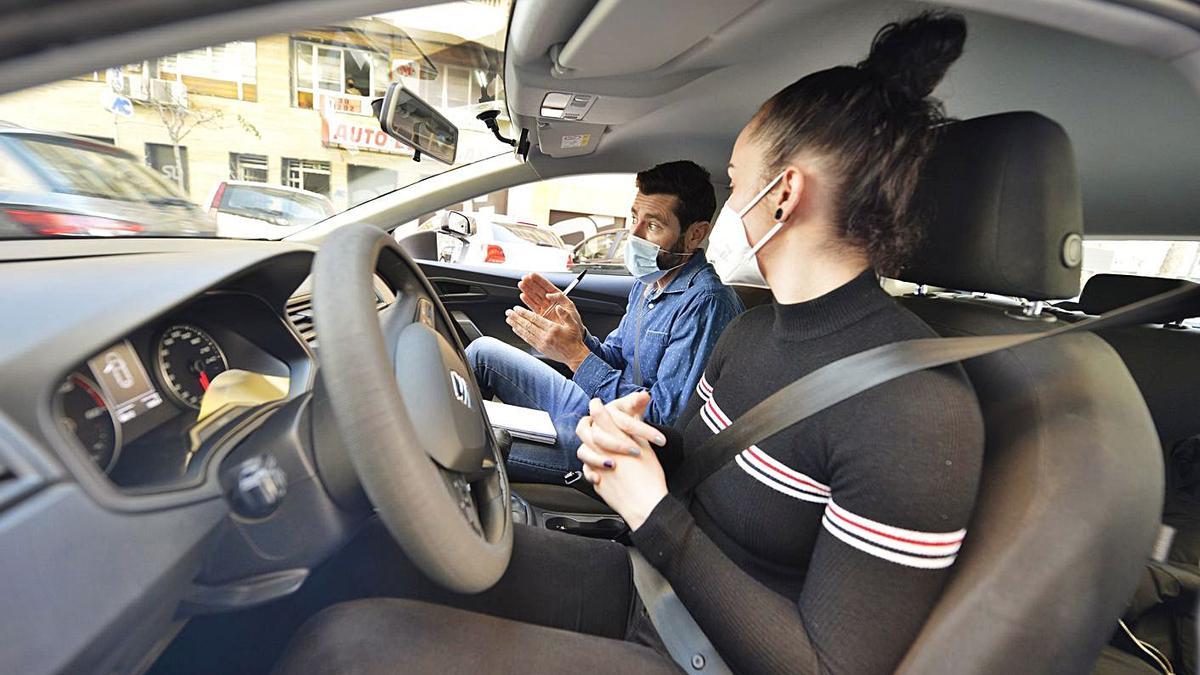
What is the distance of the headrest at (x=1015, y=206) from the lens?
2.89 feet

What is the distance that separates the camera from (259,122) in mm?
2361

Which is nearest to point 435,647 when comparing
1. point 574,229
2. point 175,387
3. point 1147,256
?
point 175,387

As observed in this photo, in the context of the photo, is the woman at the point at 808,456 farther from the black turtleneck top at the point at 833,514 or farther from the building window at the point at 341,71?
the building window at the point at 341,71

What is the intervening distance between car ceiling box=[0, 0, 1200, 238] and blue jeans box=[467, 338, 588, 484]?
775 millimetres

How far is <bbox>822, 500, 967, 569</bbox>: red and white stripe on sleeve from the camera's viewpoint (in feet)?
2.26

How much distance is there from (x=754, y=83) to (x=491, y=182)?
1.06 m

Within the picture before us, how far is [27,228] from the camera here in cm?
111

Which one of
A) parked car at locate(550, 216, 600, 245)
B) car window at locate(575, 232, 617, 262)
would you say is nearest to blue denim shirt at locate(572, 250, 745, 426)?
car window at locate(575, 232, 617, 262)

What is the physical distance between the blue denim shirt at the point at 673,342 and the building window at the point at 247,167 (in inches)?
55.5

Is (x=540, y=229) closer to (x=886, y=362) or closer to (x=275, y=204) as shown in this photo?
(x=275, y=204)

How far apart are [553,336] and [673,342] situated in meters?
0.45

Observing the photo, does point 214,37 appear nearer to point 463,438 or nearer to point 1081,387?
point 463,438

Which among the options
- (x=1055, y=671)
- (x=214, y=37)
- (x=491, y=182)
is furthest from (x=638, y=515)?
(x=491, y=182)

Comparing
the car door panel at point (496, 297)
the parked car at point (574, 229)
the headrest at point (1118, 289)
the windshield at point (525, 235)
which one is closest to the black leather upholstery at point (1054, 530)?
the headrest at point (1118, 289)
